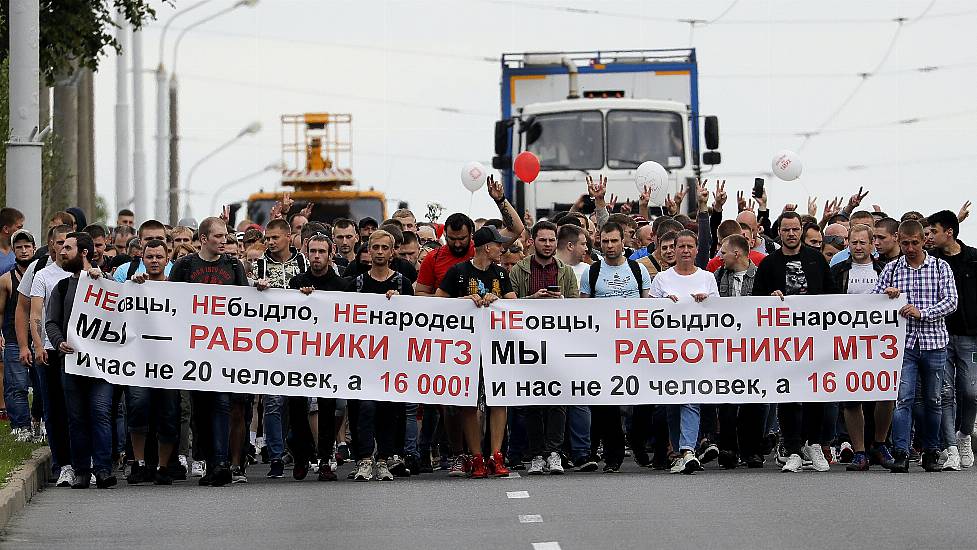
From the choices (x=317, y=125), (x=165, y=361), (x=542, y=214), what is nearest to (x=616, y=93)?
(x=542, y=214)

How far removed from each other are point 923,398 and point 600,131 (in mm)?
11373

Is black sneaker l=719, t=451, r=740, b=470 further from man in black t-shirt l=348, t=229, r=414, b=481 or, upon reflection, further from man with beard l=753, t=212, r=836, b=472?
man in black t-shirt l=348, t=229, r=414, b=481

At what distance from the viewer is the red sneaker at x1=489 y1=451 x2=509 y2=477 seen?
15062mm

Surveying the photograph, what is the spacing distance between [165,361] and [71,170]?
74.3 feet

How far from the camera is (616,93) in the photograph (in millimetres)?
27062

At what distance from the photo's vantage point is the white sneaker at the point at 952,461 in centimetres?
1519

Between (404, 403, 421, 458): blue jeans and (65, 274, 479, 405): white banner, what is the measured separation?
19 cm

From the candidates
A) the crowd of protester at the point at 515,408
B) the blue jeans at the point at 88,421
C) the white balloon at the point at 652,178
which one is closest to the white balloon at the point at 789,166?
the white balloon at the point at 652,178

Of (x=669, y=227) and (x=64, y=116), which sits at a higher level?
(x=64, y=116)

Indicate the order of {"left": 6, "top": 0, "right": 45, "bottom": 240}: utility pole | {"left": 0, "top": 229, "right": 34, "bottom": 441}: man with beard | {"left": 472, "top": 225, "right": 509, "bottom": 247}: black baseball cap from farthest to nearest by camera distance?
{"left": 6, "top": 0, "right": 45, "bottom": 240}: utility pole → {"left": 0, "top": 229, "right": 34, "bottom": 441}: man with beard → {"left": 472, "top": 225, "right": 509, "bottom": 247}: black baseball cap

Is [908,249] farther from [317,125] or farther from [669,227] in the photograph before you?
[317,125]

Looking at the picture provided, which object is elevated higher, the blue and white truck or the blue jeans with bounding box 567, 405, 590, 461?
the blue and white truck

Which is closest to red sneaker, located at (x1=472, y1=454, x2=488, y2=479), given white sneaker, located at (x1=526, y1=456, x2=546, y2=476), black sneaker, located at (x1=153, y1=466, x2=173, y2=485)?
white sneaker, located at (x1=526, y1=456, x2=546, y2=476)

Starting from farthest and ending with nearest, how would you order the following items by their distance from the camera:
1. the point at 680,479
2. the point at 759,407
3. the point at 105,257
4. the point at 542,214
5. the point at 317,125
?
the point at 317,125 → the point at 542,214 → the point at 105,257 → the point at 759,407 → the point at 680,479
